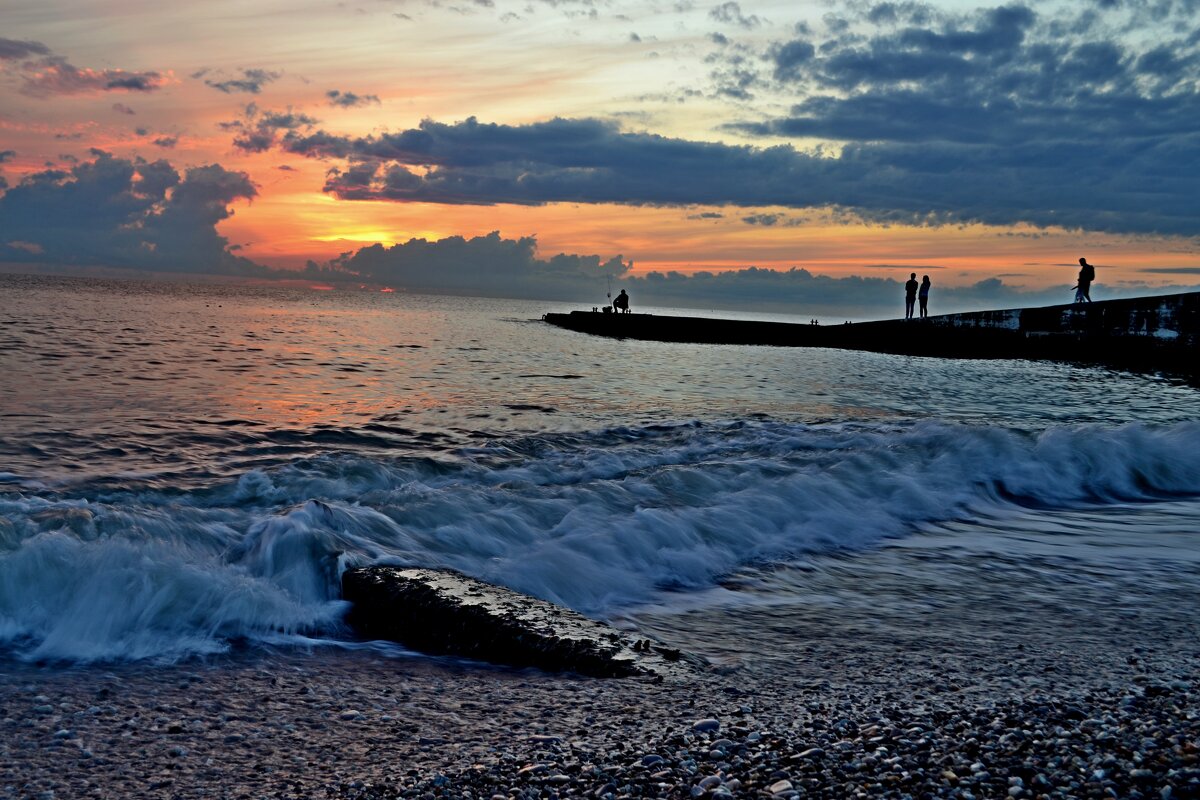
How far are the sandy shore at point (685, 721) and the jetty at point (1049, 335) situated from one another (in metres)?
30.8

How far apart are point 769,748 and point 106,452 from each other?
402 inches

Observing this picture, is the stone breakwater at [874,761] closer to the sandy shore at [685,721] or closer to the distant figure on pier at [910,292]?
the sandy shore at [685,721]

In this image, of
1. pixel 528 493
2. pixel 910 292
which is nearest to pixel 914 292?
pixel 910 292

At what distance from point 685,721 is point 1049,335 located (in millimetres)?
36355

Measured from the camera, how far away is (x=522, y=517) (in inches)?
356

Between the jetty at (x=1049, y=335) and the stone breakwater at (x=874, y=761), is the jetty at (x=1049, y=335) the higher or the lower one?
the higher one

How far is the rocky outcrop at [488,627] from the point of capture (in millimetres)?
4995

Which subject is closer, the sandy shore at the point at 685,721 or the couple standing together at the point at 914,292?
the sandy shore at the point at 685,721

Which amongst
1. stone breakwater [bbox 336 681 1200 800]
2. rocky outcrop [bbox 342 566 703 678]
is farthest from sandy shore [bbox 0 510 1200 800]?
rocky outcrop [bbox 342 566 703 678]

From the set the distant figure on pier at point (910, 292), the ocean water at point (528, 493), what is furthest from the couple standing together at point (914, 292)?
the ocean water at point (528, 493)

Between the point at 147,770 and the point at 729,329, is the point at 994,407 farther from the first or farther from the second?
the point at 729,329

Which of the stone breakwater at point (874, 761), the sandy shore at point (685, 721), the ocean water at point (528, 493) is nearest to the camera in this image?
the stone breakwater at point (874, 761)

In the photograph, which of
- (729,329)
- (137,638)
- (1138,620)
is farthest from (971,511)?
(729,329)

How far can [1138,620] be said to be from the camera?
606 cm
